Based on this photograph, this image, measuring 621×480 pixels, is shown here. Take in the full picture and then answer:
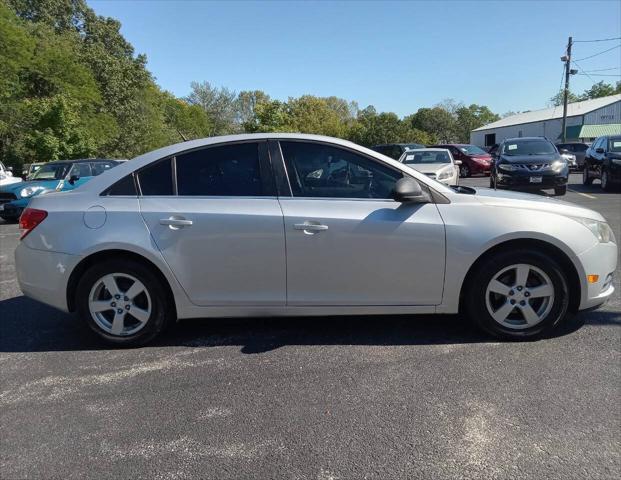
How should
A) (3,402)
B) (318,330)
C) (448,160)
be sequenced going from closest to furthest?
1. (3,402)
2. (318,330)
3. (448,160)

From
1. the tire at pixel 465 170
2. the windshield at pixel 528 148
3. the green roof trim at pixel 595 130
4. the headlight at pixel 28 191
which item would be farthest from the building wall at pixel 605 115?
the headlight at pixel 28 191

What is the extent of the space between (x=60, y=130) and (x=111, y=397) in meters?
28.9

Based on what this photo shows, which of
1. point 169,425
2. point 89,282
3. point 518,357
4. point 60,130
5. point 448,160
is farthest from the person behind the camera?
point 60,130

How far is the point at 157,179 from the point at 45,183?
10.5 meters

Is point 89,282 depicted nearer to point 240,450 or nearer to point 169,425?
point 169,425

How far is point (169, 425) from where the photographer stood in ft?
9.53

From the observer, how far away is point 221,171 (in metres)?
3.99

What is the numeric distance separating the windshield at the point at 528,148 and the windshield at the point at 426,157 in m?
1.65

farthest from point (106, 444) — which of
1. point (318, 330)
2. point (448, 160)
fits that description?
point (448, 160)

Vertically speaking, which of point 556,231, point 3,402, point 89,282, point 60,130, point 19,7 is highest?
point 19,7

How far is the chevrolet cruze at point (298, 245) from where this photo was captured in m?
3.78

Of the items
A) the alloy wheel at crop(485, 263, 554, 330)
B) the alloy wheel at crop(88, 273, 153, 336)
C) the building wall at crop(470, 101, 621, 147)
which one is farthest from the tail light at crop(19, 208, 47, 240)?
the building wall at crop(470, 101, 621, 147)

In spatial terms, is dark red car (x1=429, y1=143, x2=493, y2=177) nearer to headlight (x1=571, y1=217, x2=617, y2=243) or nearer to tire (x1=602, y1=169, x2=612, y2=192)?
tire (x1=602, y1=169, x2=612, y2=192)

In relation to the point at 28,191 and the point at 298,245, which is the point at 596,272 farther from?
the point at 28,191
